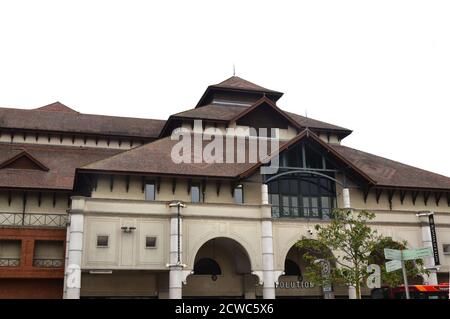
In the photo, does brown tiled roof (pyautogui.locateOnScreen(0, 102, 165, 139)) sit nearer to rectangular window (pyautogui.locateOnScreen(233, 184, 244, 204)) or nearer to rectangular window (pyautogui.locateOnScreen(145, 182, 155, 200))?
rectangular window (pyautogui.locateOnScreen(145, 182, 155, 200))

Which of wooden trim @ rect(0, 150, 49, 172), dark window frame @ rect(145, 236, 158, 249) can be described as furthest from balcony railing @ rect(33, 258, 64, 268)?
wooden trim @ rect(0, 150, 49, 172)

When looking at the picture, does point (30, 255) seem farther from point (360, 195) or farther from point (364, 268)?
point (360, 195)

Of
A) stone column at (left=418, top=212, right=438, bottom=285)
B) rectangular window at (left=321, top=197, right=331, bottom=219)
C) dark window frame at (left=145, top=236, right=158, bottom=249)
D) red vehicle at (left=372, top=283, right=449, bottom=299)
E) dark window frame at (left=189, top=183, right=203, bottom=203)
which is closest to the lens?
red vehicle at (left=372, top=283, right=449, bottom=299)

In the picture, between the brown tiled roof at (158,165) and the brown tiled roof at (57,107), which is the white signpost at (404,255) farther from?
the brown tiled roof at (57,107)

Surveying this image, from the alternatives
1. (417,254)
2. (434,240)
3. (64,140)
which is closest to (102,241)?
(64,140)

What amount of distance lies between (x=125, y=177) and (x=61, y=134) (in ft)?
39.3

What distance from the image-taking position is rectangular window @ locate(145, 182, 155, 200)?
99.1 feet

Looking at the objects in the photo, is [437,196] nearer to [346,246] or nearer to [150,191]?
[346,246]

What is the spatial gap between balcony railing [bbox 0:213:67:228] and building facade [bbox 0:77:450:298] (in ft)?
0.20

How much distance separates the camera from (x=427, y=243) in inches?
1273

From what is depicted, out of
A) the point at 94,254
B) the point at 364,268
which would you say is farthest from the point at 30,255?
the point at 364,268

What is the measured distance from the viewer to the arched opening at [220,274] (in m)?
31.1

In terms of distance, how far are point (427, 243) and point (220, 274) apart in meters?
12.9

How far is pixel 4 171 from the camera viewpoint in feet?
109
